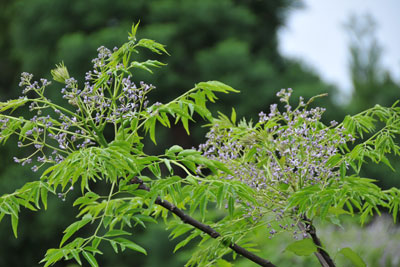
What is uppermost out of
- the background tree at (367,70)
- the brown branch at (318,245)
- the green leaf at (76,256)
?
the background tree at (367,70)

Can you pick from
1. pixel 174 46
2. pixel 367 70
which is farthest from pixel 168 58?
pixel 367 70

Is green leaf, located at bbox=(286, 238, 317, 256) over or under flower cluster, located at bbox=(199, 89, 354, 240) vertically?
under

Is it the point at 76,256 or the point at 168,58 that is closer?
the point at 76,256

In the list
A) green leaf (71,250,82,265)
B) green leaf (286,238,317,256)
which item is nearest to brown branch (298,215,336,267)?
green leaf (286,238,317,256)

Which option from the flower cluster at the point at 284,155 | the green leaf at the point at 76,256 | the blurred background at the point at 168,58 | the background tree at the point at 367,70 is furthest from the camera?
the background tree at the point at 367,70

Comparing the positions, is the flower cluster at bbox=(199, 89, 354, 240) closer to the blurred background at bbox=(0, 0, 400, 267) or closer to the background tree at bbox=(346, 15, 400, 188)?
the blurred background at bbox=(0, 0, 400, 267)

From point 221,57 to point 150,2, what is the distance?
2.49m

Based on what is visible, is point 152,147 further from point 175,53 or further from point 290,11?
point 290,11

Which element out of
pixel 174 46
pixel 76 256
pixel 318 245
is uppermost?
pixel 174 46

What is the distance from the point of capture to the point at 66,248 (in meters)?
1.85

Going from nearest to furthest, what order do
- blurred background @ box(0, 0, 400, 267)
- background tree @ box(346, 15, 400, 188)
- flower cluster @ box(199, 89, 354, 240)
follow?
flower cluster @ box(199, 89, 354, 240) → blurred background @ box(0, 0, 400, 267) → background tree @ box(346, 15, 400, 188)

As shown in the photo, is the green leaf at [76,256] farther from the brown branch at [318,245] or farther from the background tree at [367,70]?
the background tree at [367,70]

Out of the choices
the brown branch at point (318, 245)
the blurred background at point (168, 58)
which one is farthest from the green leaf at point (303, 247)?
the blurred background at point (168, 58)

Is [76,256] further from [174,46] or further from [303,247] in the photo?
[174,46]
